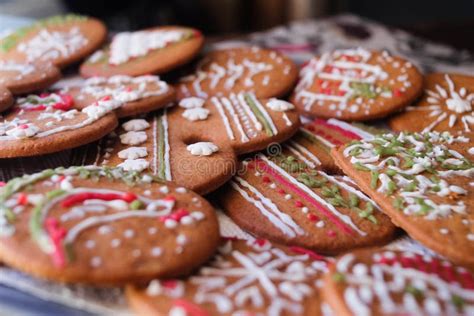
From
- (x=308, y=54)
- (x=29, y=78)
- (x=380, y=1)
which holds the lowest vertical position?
(x=380, y=1)

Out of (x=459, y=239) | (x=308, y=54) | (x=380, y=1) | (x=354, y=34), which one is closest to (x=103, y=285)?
(x=459, y=239)

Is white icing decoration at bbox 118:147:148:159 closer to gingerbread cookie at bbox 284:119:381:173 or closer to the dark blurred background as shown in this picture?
gingerbread cookie at bbox 284:119:381:173

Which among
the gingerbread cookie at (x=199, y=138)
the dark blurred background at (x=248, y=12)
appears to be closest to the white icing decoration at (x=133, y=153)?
the gingerbread cookie at (x=199, y=138)

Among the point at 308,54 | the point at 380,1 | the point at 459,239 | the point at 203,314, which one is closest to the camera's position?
the point at 203,314

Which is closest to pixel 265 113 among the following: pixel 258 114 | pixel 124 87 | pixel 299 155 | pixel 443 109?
pixel 258 114

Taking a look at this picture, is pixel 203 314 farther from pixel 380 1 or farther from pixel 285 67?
pixel 380 1

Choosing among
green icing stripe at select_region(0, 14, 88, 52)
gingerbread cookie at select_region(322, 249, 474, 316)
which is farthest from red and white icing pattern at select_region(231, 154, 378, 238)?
green icing stripe at select_region(0, 14, 88, 52)

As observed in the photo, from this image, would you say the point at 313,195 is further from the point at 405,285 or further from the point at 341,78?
the point at 341,78
